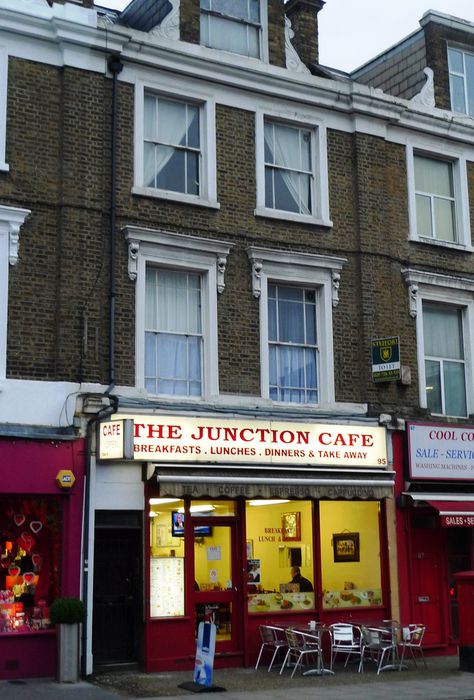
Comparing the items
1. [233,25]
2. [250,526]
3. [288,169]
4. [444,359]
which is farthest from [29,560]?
[233,25]

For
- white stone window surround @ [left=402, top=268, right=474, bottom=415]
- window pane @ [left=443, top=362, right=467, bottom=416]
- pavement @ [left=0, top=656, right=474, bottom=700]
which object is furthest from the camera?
window pane @ [left=443, top=362, right=467, bottom=416]

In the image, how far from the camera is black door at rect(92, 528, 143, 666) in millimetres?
15062

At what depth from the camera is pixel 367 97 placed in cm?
1894

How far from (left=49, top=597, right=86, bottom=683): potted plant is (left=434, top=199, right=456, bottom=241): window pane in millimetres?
10630

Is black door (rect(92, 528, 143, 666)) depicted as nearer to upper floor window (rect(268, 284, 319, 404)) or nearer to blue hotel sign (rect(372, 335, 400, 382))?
upper floor window (rect(268, 284, 319, 404))

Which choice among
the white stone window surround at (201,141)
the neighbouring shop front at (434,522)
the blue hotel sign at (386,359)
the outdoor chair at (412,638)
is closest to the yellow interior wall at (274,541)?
the neighbouring shop front at (434,522)

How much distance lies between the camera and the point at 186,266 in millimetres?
16641

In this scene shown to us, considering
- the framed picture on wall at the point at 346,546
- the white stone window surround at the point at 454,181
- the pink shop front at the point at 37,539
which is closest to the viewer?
the pink shop front at the point at 37,539

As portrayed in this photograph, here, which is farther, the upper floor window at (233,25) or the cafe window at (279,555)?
the upper floor window at (233,25)

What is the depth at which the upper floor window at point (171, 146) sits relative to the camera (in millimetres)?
16906

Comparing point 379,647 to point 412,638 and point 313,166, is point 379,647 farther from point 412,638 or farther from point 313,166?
point 313,166

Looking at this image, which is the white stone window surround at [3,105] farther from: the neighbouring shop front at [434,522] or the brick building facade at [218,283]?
the neighbouring shop front at [434,522]

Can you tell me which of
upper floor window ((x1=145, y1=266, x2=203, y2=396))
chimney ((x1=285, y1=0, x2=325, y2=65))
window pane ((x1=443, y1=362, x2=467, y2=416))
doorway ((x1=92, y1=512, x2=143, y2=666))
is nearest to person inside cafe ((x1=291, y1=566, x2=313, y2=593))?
doorway ((x1=92, y1=512, x2=143, y2=666))

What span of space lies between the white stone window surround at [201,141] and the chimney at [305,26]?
284 centimetres
